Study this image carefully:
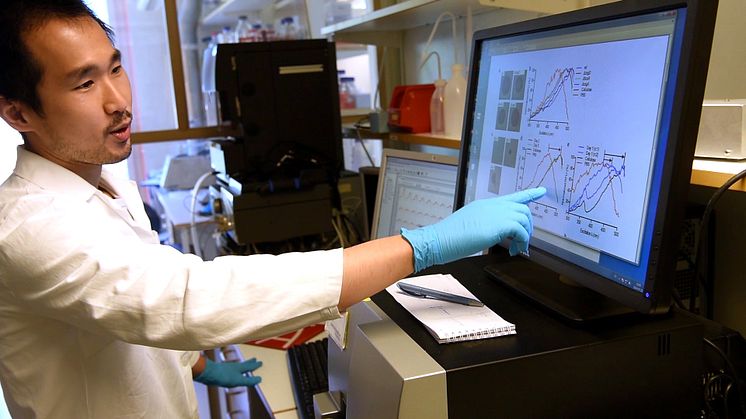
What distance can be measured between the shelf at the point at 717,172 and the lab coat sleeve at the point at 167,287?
0.47 meters

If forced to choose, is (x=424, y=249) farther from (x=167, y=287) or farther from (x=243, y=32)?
(x=243, y=32)

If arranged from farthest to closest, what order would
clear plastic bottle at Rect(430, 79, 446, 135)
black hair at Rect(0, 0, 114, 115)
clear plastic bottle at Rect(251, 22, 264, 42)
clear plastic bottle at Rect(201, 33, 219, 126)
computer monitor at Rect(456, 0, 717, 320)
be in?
1. clear plastic bottle at Rect(251, 22, 264, 42)
2. clear plastic bottle at Rect(201, 33, 219, 126)
3. clear plastic bottle at Rect(430, 79, 446, 135)
4. black hair at Rect(0, 0, 114, 115)
5. computer monitor at Rect(456, 0, 717, 320)

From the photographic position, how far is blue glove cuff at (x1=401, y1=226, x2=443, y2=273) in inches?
28.6

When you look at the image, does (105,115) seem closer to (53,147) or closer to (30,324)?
(53,147)

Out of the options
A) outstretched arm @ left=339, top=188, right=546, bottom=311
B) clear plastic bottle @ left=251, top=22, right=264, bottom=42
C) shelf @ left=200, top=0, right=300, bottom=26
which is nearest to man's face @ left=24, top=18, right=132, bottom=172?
outstretched arm @ left=339, top=188, right=546, bottom=311

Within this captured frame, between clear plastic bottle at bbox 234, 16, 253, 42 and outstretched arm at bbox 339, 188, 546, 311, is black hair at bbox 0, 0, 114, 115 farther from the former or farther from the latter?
clear plastic bottle at bbox 234, 16, 253, 42

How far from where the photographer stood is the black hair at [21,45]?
0.83 m

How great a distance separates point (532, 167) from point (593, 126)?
14 cm

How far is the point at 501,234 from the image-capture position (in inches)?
29.6

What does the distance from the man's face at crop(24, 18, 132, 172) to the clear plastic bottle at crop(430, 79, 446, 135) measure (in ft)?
2.74

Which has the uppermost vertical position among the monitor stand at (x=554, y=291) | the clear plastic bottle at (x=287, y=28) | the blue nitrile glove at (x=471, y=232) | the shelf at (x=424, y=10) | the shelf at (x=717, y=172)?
the clear plastic bottle at (x=287, y=28)

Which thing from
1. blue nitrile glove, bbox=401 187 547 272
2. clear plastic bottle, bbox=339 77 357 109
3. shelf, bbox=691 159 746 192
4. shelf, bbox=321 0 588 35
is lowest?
blue nitrile glove, bbox=401 187 547 272

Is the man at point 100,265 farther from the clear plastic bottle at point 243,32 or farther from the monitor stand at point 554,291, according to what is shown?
the clear plastic bottle at point 243,32

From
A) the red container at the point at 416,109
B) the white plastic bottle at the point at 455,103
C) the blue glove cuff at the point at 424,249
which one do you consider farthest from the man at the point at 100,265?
the red container at the point at 416,109
